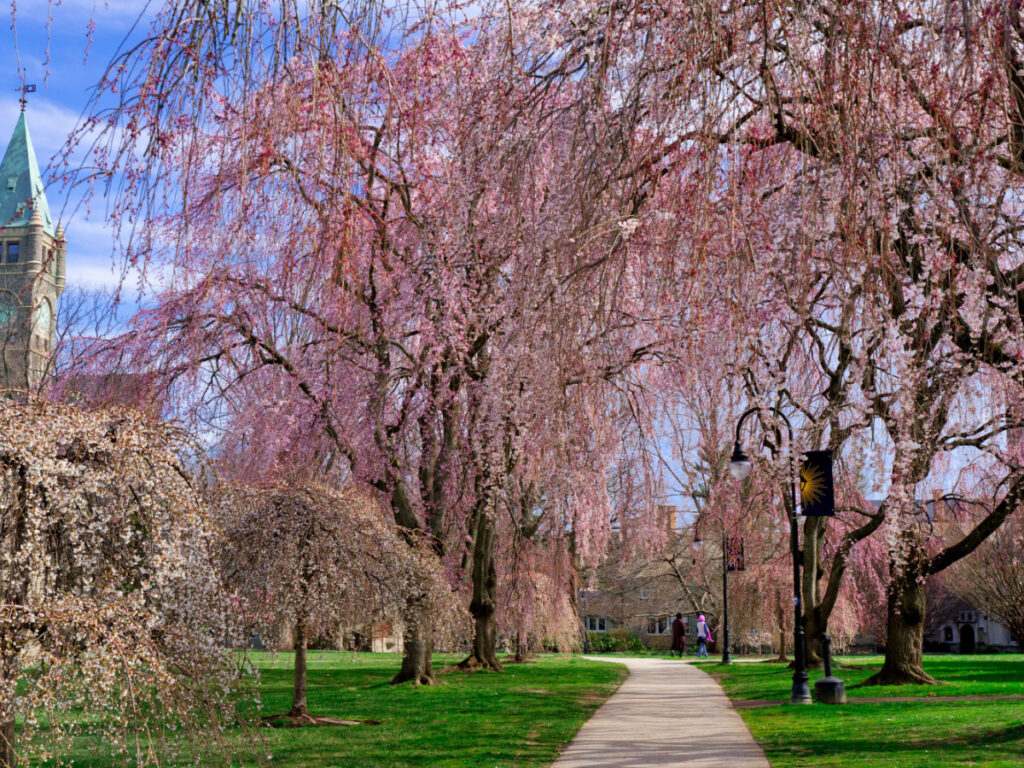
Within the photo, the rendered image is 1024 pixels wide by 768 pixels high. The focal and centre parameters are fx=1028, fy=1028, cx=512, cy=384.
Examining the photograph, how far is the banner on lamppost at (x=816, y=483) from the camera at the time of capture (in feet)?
49.5

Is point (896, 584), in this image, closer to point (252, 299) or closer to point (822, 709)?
point (822, 709)

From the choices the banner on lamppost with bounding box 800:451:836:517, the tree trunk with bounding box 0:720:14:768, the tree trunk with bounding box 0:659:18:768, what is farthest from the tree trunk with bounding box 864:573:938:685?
the tree trunk with bounding box 0:659:18:768

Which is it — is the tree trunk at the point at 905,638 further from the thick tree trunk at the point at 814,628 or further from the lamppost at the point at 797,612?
the thick tree trunk at the point at 814,628

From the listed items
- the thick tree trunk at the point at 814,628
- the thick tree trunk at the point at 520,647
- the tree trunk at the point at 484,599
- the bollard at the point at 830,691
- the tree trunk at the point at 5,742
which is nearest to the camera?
the tree trunk at the point at 5,742

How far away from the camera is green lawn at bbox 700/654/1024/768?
10.3 meters

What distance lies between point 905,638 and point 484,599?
9351 mm

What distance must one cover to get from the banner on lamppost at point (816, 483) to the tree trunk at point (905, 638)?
461 cm

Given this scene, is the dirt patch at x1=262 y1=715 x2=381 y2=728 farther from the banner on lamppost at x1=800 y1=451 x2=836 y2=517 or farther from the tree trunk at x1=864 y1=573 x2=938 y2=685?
the tree trunk at x1=864 y1=573 x2=938 y2=685

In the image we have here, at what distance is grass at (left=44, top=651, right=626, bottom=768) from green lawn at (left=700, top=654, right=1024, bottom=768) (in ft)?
8.66

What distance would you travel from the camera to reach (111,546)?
23.4ft

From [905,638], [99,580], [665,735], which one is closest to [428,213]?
[99,580]

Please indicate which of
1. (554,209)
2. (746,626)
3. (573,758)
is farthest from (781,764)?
(746,626)

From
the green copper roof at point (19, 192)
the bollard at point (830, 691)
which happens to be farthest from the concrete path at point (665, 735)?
the green copper roof at point (19, 192)

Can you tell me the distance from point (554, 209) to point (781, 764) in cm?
608
